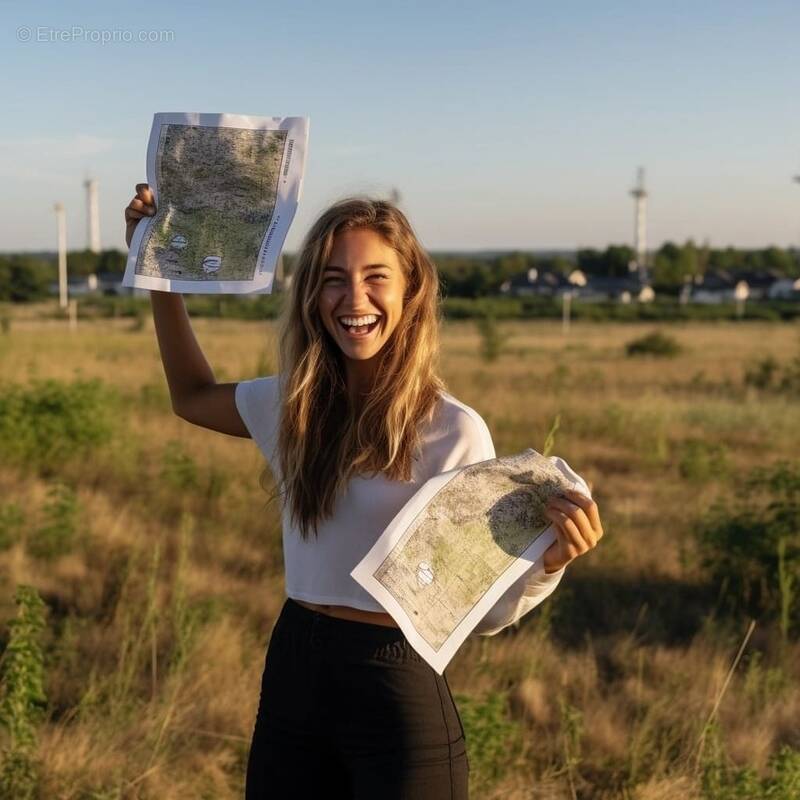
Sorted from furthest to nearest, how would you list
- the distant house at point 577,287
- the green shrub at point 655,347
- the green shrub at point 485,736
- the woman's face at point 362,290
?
the distant house at point 577,287
the green shrub at point 655,347
the green shrub at point 485,736
the woman's face at point 362,290

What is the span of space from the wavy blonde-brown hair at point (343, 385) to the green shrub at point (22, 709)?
1.77 m

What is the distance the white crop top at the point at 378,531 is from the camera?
2074mm

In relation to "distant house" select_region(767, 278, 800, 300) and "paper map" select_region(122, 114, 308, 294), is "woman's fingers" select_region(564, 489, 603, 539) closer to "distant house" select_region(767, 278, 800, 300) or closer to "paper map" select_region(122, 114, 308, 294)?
"paper map" select_region(122, 114, 308, 294)

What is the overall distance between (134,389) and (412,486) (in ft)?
50.3

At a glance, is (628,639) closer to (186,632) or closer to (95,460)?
(186,632)

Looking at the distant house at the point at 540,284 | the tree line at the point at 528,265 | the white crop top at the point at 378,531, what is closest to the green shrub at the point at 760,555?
the white crop top at the point at 378,531

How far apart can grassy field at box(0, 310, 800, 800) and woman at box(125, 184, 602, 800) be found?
0.38 metres

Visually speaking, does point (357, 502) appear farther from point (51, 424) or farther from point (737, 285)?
point (737, 285)

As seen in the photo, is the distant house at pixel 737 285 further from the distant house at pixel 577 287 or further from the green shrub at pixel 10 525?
the green shrub at pixel 10 525

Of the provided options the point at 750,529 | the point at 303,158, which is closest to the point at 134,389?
the point at 750,529

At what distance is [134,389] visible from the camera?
55.2 feet

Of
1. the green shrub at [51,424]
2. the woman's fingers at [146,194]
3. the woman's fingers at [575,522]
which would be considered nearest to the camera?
the woman's fingers at [575,522]

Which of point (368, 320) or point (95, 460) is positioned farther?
point (95, 460)

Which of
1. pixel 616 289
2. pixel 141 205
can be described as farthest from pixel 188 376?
pixel 616 289
